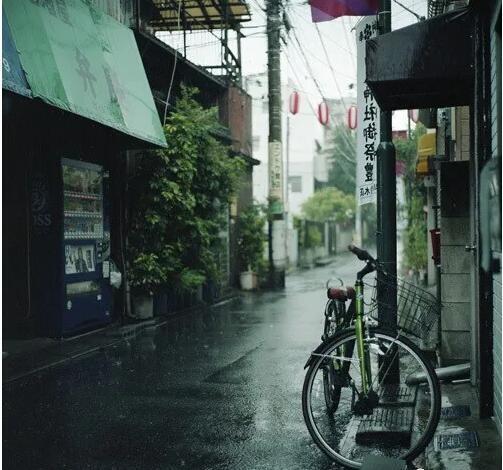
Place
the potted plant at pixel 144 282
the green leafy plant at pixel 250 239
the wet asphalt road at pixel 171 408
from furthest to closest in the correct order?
the green leafy plant at pixel 250 239 < the potted plant at pixel 144 282 < the wet asphalt road at pixel 171 408

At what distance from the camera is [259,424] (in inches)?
239

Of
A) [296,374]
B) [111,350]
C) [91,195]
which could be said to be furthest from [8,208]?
[296,374]

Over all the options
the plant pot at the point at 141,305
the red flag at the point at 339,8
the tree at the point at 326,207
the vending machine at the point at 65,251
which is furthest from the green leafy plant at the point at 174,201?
the tree at the point at 326,207

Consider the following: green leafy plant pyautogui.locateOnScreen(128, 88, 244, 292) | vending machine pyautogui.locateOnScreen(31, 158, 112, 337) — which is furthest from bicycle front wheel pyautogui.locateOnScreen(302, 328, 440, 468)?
green leafy plant pyautogui.locateOnScreen(128, 88, 244, 292)

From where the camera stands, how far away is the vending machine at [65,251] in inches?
418

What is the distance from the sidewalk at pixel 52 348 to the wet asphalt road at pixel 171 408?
263 millimetres

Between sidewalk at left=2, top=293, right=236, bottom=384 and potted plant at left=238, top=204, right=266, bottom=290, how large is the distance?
27.2 feet

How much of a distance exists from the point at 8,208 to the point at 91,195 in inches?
56.3

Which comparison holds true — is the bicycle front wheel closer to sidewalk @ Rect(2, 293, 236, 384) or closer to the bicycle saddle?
the bicycle saddle

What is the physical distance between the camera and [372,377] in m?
5.26

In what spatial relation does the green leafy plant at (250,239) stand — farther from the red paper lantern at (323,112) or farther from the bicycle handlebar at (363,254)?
the bicycle handlebar at (363,254)

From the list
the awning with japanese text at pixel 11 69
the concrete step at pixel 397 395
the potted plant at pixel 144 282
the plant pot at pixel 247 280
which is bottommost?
the plant pot at pixel 247 280

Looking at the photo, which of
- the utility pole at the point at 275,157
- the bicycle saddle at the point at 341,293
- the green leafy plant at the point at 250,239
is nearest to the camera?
the bicycle saddle at the point at 341,293

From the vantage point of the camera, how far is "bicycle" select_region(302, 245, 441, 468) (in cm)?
488
